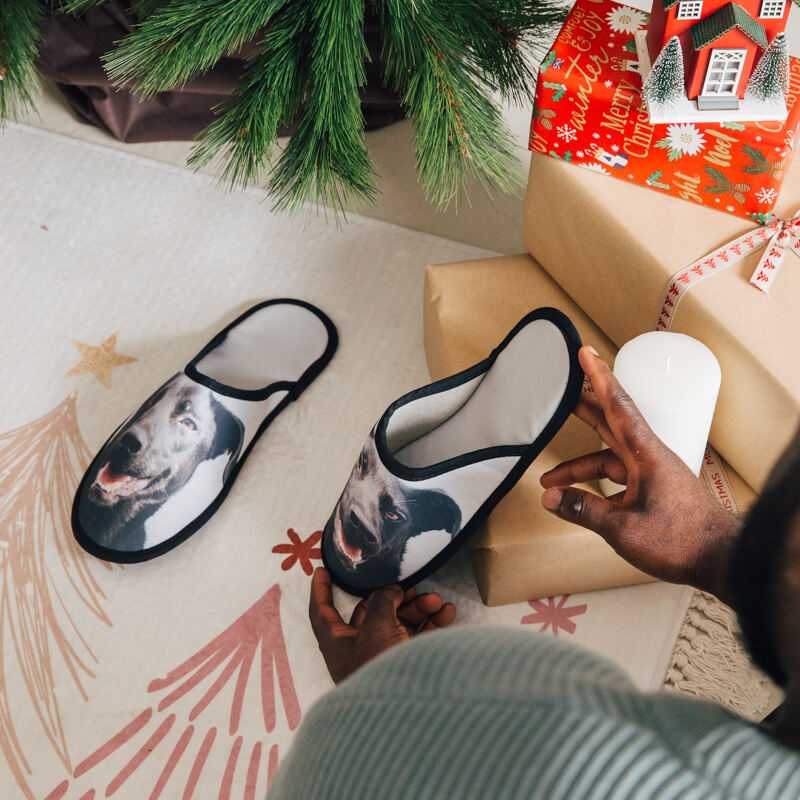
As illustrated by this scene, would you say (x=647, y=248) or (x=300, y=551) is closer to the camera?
(x=647, y=248)

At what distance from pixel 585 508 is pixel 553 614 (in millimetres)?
272

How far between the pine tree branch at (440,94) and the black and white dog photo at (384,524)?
0.88 feet

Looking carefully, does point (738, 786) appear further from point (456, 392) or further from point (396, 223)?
point (396, 223)

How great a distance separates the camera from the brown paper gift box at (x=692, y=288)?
0.64 meters

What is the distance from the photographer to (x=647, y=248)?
707mm

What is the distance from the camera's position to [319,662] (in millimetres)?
767

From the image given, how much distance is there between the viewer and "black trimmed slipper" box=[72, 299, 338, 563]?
0.80m

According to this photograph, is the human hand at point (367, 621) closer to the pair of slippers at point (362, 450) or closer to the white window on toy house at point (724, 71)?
the pair of slippers at point (362, 450)

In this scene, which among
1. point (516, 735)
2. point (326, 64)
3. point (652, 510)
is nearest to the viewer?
point (516, 735)

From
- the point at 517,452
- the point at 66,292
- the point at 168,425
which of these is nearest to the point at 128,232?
the point at 66,292

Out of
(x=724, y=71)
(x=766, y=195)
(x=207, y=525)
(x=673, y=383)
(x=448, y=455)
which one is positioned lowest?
(x=207, y=525)

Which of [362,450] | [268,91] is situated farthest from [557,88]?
[362,450]

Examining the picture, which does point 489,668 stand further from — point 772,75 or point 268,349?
point 268,349

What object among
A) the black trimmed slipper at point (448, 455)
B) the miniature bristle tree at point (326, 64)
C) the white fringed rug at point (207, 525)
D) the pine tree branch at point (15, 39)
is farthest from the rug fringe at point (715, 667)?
the pine tree branch at point (15, 39)
